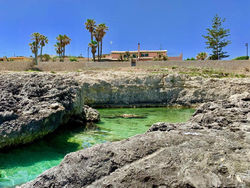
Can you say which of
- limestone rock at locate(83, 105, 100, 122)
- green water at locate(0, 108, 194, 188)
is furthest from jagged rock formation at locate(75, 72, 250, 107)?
green water at locate(0, 108, 194, 188)

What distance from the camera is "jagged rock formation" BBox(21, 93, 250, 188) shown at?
8.14ft

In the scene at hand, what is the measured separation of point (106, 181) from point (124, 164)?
364 millimetres

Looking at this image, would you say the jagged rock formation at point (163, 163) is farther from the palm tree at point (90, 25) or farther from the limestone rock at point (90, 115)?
the palm tree at point (90, 25)

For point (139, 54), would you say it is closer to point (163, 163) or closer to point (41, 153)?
point (41, 153)

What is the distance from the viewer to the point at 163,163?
8.92 feet

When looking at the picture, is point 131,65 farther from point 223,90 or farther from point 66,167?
point 66,167

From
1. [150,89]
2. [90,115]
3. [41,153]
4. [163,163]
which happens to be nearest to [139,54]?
[150,89]

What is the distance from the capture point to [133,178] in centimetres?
264

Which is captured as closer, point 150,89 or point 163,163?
point 163,163

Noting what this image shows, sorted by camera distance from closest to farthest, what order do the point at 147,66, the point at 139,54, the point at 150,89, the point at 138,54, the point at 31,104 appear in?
the point at 31,104 → the point at 150,89 → the point at 147,66 → the point at 138,54 → the point at 139,54

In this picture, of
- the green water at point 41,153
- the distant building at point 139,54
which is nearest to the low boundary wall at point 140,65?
the distant building at point 139,54

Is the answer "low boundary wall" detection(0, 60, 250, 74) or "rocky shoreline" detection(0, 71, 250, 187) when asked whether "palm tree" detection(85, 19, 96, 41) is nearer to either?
"low boundary wall" detection(0, 60, 250, 74)

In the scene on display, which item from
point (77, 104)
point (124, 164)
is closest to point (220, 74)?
point (77, 104)

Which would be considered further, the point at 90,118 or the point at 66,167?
the point at 90,118
